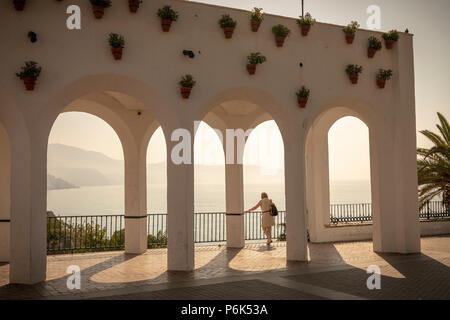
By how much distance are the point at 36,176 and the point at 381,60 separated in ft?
33.3

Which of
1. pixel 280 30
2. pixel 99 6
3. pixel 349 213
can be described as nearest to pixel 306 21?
pixel 280 30

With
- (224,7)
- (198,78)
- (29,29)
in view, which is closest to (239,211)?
(198,78)

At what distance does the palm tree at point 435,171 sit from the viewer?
58.2 feet

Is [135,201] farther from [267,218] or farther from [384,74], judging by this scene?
[384,74]

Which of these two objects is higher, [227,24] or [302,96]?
[227,24]

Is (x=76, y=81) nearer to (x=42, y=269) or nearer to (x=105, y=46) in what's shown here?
(x=105, y=46)

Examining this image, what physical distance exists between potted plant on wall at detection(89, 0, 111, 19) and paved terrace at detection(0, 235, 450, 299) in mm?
5995

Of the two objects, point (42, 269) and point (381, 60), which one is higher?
point (381, 60)

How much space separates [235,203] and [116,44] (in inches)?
284

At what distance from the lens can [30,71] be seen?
921cm

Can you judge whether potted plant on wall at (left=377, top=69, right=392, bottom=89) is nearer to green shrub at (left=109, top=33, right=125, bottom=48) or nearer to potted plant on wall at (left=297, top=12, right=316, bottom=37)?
potted plant on wall at (left=297, top=12, right=316, bottom=37)

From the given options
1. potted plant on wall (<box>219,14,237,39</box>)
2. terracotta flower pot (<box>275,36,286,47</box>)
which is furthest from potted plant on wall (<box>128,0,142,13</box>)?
terracotta flower pot (<box>275,36,286,47</box>)

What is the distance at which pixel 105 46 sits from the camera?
10070mm

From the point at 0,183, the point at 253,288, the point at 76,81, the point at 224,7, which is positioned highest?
the point at 224,7
